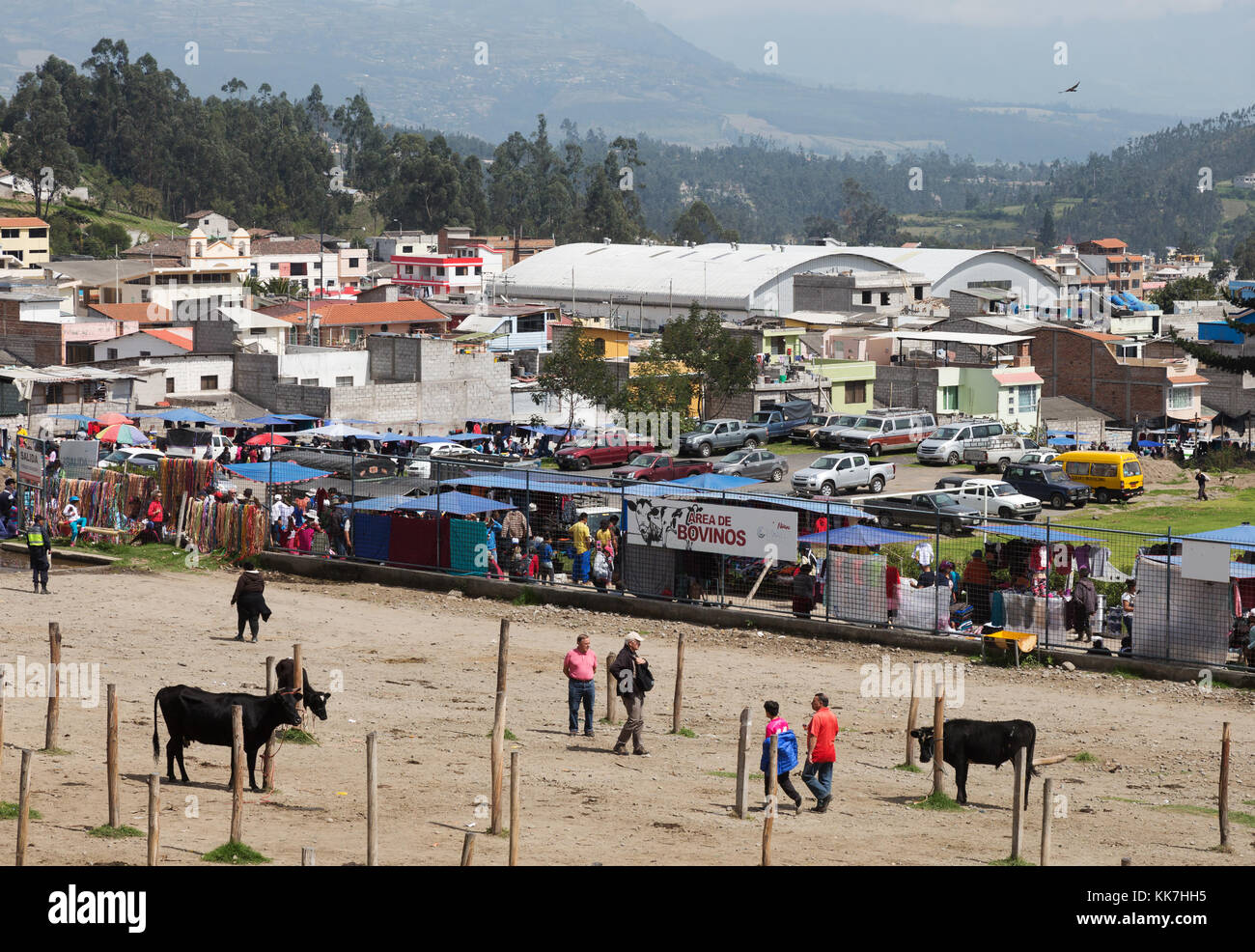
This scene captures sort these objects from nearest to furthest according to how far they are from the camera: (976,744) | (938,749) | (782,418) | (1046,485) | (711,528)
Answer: (976,744) → (938,749) → (711,528) → (1046,485) → (782,418)

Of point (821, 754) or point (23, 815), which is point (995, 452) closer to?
point (821, 754)

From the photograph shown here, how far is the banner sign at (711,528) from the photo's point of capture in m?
26.8

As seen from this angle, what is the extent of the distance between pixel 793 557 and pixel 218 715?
13.0 meters

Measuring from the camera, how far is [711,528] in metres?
27.3

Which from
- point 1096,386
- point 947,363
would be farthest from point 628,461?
point 1096,386

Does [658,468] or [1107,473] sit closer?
[658,468]

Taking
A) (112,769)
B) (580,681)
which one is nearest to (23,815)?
(112,769)

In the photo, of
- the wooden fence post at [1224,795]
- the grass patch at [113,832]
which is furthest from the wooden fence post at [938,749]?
the grass patch at [113,832]

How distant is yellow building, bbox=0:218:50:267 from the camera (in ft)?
399

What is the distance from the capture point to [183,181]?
163625 mm

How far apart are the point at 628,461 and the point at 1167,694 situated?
31334 mm

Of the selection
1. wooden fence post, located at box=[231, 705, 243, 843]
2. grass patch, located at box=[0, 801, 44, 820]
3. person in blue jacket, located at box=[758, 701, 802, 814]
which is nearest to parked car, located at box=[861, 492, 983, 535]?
person in blue jacket, located at box=[758, 701, 802, 814]

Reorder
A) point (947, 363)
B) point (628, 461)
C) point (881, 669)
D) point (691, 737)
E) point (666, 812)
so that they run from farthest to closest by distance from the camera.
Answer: point (947, 363) → point (628, 461) → point (881, 669) → point (691, 737) → point (666, 812)
